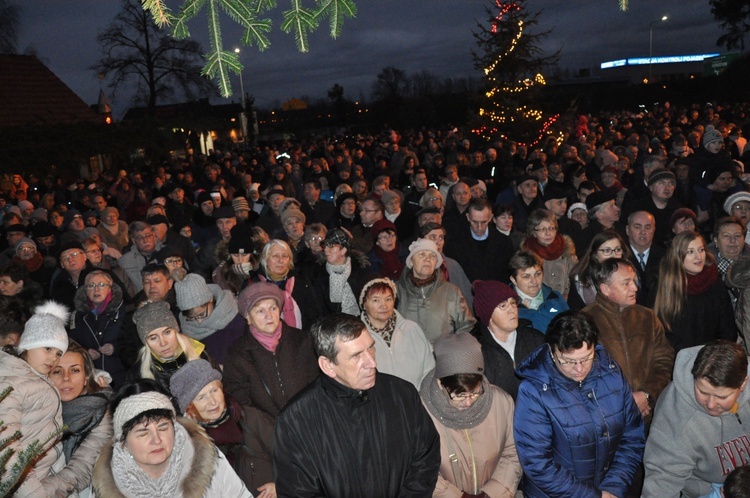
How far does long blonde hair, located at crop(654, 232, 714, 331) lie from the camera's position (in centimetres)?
459

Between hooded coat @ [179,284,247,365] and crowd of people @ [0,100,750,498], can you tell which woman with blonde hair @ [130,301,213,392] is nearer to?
crowd of people @ [0,100,750,498]

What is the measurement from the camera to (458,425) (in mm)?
3408

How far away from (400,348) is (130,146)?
19.0m

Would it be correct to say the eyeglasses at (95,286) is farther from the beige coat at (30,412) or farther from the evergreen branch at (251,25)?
the evergreen branch at (251,25)

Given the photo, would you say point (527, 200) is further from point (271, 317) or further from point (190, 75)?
point (190, 75)

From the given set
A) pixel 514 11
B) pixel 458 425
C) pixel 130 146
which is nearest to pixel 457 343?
pixel 458 425

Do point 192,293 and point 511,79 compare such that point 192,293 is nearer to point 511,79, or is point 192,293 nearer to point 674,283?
point 674,283

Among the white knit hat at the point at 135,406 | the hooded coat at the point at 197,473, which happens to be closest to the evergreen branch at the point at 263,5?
the white knit hat at the point at 135,406

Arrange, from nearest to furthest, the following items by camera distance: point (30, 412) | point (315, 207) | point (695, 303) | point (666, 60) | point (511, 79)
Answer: point (30, 412) < point (695, 303) < point (315, 207) < point (511, 79) < point (666, 60)

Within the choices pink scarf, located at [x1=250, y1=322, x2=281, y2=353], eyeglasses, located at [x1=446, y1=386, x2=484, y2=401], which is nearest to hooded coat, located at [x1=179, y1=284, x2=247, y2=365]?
pink scarf, located at [x1=250, y1=322, x2=281, y2=353]

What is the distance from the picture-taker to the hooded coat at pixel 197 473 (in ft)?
9.94

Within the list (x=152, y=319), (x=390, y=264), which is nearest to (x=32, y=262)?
(x=152, y=319)

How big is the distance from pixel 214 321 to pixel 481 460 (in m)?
2.50

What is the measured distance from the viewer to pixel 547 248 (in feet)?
18.9
